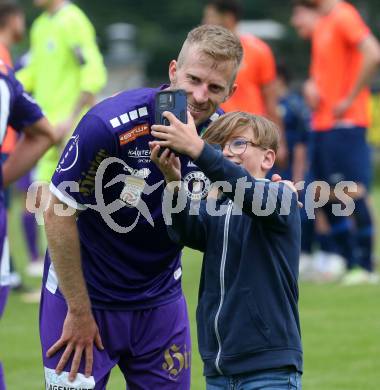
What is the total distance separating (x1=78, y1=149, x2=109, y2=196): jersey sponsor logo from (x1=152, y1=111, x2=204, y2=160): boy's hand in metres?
0.47

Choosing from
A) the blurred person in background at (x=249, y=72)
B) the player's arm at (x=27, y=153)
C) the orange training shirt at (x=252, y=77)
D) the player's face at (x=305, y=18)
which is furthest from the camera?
the player's face at (x=305, y=18)

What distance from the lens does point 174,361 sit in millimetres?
4242

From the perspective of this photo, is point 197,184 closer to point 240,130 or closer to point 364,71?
point 240,130

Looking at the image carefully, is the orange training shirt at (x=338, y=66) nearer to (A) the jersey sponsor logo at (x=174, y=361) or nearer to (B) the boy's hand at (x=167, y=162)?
(A) the jersey sponsor logo at (x=174, y=361)

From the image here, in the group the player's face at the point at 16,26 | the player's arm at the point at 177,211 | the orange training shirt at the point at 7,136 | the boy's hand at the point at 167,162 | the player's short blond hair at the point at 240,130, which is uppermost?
the player's face at the point at 16,26

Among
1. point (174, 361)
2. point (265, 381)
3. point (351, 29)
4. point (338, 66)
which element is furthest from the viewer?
point (338, 66)

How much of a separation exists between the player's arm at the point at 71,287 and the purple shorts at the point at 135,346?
5 centimetres

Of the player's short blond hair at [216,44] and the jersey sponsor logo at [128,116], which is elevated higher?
the player's short blond hair at [216,44]

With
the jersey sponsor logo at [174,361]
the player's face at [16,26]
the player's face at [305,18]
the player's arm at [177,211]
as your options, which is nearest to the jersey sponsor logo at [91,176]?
the player's arm at [177,211]

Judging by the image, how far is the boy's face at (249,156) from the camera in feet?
12.5

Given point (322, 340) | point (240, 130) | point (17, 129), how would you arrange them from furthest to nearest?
1. point (322, 340)
2. point (17, 129)
3. point (240, 130)

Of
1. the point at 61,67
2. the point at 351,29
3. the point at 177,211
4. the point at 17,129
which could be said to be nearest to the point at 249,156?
the point at 177,211

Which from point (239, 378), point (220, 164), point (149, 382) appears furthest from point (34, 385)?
point (220, 164)

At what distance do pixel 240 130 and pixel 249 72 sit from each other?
20.1 ft
